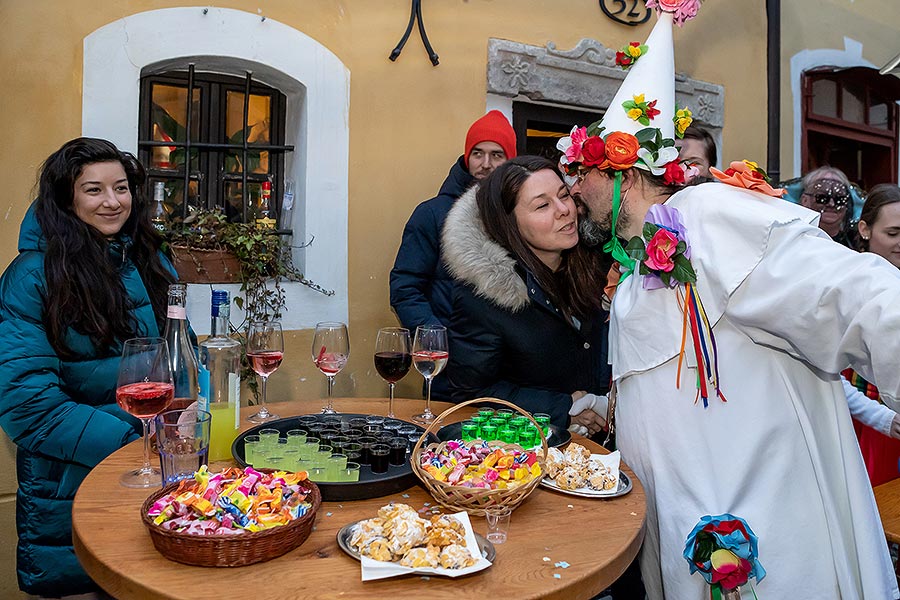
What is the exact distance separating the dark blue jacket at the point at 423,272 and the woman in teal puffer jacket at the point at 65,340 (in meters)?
1.14

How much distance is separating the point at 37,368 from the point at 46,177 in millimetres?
667

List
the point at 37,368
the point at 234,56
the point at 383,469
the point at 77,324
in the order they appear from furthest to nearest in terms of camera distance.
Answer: the point at 234,56
the point at 77,324
the point at 37,368
the point at 383,469

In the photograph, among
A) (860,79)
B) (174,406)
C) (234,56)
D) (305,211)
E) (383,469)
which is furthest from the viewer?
(860,79)

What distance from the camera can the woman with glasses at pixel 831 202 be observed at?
144 inches

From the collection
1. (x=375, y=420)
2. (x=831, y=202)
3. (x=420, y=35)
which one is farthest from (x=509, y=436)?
(x=831, y=202)

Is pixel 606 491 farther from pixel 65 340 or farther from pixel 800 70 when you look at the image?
pixel 800 70

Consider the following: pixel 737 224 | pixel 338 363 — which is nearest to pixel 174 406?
pixel 338 363

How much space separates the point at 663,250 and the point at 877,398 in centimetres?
177

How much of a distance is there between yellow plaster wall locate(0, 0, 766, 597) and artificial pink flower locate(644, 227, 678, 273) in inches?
86.3

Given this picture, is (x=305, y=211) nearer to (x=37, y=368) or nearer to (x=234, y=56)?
(x=234, y=56)

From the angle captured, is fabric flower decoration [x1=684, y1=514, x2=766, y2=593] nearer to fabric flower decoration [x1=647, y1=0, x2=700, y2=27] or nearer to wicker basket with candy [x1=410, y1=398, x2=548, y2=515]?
wicker basket with candy [x1=410, y1=398, x2=548, y2=515]

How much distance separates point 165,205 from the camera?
3.19 m

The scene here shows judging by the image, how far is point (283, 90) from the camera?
348 centimetres

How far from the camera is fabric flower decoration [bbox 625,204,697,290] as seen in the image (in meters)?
1.53
